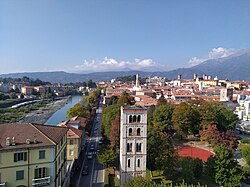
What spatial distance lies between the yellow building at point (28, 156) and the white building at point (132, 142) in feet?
23.8

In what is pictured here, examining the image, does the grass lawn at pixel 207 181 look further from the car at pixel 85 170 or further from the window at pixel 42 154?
the window at pixel 42 154

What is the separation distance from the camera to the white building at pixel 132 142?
90.1ft

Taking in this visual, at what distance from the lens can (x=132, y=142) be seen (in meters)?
27.7

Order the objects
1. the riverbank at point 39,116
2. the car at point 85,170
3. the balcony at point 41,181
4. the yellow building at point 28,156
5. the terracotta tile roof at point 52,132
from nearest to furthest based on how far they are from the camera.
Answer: the yellow building at point 28,156 → the balcony at point 41,181 → the terracotta tile roof at point 52,132 → the car at point 85,170 → the riverbank at point 39,116

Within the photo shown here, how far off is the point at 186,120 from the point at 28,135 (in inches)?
1302

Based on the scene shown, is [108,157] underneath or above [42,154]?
underneath

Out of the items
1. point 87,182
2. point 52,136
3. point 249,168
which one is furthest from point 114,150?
point 249,168

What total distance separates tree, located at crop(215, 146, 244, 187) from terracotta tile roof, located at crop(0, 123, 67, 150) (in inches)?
706

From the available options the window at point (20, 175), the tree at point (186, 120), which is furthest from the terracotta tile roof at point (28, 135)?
the tree at point (186, 120)

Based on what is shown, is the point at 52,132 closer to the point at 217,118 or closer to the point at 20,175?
the point at 20,175

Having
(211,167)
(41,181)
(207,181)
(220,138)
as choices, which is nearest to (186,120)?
(220,138)

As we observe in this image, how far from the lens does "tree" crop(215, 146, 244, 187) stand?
92.4ft

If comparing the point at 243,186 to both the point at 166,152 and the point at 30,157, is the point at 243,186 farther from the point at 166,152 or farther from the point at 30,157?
the point at 30,157

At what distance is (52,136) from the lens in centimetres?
2334
